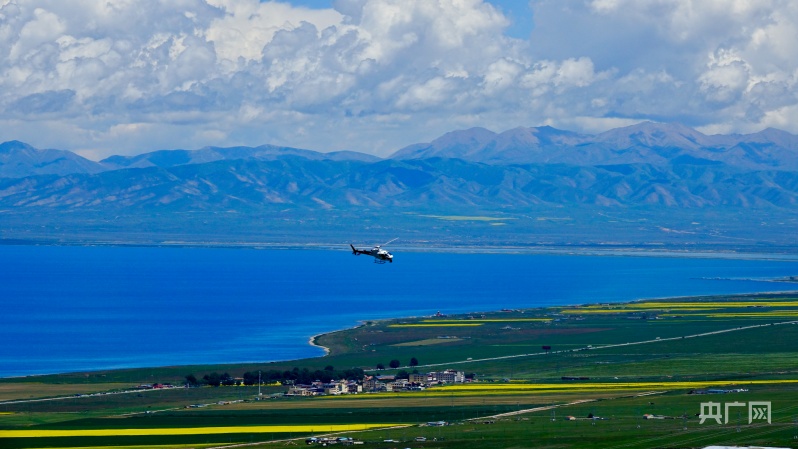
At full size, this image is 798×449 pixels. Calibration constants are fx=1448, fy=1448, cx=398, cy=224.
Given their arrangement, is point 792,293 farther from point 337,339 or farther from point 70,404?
point 70,404

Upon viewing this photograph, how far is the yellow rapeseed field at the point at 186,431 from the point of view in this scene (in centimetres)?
6438

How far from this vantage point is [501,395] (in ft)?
258

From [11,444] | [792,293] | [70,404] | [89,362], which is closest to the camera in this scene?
[11,444]

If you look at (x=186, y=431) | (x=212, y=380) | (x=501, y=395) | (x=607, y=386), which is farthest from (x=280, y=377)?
(x=186, y=431)

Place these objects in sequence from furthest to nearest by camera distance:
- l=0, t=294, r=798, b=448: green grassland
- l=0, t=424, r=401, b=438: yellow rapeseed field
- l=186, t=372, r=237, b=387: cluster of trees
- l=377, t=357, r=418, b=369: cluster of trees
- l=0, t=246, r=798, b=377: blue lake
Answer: l=0, t=246, r=798, b=377: blue lake < l=377, t=357, r=418, b=369: cluster of trees < l=186, t=372, r=237, b=387: cluster of trees < l=0, t=424, r=401, b=438: yellow rapeseed field < l=0, t=294, r=798, b=448: green grassland

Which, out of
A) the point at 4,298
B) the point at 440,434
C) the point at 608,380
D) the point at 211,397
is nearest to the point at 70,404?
the point at 211,397

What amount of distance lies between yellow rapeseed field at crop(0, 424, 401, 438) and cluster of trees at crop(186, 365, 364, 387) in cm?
1888

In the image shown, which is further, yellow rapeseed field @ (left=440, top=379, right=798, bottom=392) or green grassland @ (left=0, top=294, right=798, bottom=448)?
yellow rapeseed field @ (left=440, top=379, right=798, bottom=392)

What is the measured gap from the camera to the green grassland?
62281mm

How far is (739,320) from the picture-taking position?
130 meters

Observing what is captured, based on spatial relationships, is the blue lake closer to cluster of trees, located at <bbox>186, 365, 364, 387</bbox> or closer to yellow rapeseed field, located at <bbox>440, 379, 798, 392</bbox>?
cluster of trees, located at <bbox>186, 365, 364, 387</bbox>

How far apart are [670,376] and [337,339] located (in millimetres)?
35854

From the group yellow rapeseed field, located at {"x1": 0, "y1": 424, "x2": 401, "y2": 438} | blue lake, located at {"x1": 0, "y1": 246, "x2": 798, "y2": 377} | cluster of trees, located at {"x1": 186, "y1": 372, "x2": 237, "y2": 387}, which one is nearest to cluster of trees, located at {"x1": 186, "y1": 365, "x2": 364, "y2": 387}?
cluster of trees, located at {"x1": 186, "y1": 372, "x2": 237, "y2": 387}

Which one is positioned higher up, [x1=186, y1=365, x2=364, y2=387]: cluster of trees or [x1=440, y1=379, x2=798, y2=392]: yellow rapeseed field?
[x1=186, y1=365, x2=364, y2=387]: cluster of trees
